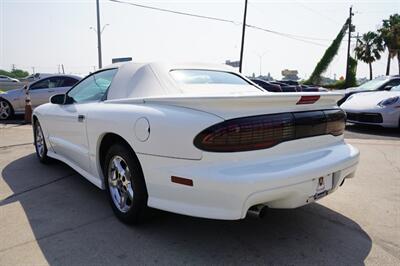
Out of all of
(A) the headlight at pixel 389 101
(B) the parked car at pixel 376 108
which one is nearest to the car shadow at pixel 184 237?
(B) the parked car at pixel 376 108

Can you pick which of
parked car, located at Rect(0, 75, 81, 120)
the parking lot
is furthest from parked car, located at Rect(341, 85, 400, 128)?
parked car, located at Rect(0, 75, 81, 120)

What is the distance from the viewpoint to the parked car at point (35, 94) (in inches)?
422

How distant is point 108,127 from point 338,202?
7.94 feet

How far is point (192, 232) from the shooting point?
291cm

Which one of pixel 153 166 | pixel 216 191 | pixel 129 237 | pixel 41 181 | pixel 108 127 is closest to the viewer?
pixel 216 191

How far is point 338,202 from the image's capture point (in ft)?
11.8

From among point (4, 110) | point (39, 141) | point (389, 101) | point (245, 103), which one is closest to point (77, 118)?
point (39, 141)

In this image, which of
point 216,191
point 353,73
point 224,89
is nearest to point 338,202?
point 224,89

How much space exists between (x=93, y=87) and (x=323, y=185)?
2.69m

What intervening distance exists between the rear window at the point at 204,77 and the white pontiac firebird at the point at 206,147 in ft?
0.07

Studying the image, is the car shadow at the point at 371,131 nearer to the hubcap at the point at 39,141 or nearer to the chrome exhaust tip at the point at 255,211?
the chrome exhaust tip at the point at 255,211

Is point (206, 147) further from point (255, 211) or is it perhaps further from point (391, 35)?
point (391, 35)

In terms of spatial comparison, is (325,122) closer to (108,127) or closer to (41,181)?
(108,127)

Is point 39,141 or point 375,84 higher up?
point 375,84
